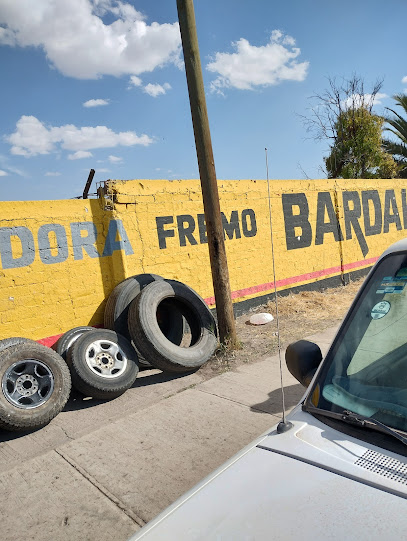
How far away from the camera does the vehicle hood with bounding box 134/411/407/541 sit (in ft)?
4.75

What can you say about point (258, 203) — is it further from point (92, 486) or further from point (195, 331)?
point (92, 486)

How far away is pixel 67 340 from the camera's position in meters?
5.92

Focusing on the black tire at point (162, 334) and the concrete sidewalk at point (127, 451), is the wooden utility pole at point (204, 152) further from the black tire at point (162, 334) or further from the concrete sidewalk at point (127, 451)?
the concrete sidewalk at point (127, 451)

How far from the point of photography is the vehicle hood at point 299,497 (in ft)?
4.75

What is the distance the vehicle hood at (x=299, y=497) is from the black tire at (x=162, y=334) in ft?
12.8

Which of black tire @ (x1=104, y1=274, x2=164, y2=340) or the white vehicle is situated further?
black tire @ (x1=104, y1=274, x2=164, y2=340)

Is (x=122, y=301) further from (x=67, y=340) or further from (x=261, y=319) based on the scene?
(x=261, y=319)

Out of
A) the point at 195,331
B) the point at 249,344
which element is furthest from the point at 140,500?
the point at 249,344

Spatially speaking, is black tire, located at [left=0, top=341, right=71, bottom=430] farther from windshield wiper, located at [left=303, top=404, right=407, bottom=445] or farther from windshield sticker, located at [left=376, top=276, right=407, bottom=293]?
windshield sticker, located at [left=376, top=276, right=407, bottom=293]

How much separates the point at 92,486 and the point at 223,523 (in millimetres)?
2394

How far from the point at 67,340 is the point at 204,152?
318cm

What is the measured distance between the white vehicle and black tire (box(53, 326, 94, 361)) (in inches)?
160

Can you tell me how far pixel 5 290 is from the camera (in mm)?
5758

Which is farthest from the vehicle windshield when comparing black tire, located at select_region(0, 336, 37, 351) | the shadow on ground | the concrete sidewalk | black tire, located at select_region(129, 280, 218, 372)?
black tire, located at select_region(0, 336, 37, 351)
